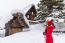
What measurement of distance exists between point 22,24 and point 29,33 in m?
0.14

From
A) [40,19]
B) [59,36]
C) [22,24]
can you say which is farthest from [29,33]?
[40,19]

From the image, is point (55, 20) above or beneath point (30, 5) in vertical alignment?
beneath

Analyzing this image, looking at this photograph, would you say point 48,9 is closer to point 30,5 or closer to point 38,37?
point 30,5

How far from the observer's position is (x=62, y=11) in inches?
94.7

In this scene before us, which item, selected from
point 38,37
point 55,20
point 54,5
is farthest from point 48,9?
point 38,37

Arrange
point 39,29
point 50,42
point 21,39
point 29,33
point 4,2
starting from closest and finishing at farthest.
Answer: point 50,42 < point 21,39 < point 29,33 < point 39,29 < point 4,2

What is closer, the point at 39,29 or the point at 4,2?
the point at 39,29

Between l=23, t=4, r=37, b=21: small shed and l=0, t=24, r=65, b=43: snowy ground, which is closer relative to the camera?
l=0, t=24, r=65, b=43: snowy ground

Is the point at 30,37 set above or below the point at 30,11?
below

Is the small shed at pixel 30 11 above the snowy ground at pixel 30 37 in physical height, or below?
above

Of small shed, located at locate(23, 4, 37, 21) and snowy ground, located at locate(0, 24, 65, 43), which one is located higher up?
small shed, located at locate(23, 4, 37, 21)

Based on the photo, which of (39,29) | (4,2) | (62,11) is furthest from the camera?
(4,2)

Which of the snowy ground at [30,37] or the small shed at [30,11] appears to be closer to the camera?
the snowy ground at [30,37]

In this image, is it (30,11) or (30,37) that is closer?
(30,37)
